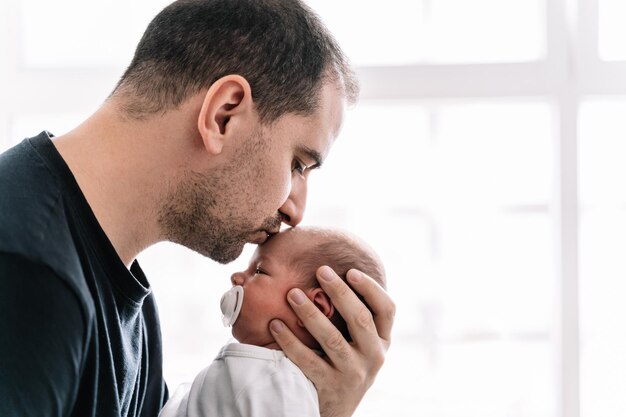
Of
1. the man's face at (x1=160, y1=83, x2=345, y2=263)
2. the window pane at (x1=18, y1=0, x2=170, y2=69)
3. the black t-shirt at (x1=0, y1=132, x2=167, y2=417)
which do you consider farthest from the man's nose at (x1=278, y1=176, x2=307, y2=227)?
the window pane at (x1=18, y1=0, x2=170, y2=69)

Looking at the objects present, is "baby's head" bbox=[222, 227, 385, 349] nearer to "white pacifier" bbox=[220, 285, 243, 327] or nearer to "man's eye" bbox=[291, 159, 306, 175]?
"white pacifier" bbox=[220, 285, 243, 327]

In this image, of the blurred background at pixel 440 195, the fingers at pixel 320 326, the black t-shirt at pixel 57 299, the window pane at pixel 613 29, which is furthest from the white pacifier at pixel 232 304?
the window pane at pixel 613 29

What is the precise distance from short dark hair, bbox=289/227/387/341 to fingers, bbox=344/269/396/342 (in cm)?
4

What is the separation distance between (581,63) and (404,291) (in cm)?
93

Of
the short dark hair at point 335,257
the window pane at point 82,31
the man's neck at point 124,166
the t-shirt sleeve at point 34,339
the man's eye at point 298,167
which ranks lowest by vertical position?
the t-shirt sleeve at point 34,339

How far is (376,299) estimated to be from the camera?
1.56m

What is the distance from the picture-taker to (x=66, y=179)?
123 cm

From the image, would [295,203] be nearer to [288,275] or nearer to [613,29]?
[288,275]

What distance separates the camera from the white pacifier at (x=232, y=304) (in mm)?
1542

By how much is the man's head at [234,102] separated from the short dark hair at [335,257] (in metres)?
0.11

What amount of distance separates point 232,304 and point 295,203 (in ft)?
0.80

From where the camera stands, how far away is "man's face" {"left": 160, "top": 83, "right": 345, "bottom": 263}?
1415mm

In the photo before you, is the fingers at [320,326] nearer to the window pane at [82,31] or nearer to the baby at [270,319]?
the baby at [270,319]

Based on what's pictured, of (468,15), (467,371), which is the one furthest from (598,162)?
(467,371)
